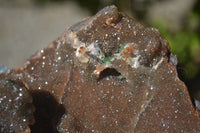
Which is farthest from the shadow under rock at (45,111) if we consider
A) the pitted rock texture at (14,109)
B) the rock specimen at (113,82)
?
the pitted rock texture at (14,109)

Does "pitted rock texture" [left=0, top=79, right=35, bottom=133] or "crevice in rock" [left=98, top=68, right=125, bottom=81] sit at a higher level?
"pitted rock texture" [left=0, top=79, right=35, bottom=133]

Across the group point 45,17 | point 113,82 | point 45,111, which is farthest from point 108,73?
point 45,17

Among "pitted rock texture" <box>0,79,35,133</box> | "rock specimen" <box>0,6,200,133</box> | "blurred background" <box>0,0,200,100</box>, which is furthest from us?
"blurred background" <box>0,0,200,100</box>

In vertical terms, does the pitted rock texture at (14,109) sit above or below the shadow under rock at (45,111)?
above

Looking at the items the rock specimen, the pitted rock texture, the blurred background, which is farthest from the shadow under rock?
the blurred background

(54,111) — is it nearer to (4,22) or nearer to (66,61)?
(66,61)

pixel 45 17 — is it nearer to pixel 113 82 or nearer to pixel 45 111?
pixel 45 111

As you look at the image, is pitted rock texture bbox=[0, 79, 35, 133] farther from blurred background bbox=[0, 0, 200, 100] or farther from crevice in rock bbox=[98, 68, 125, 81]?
blurred background bbox=[0, 0, 200, 100]

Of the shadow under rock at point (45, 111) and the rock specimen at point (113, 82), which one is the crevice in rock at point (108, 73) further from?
the shadow under rock at point (45, 111)

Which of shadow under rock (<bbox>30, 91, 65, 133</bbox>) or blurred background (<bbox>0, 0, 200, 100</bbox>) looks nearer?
shadow under rock (<bbox>30, 91, 65, 133</bbox>)
